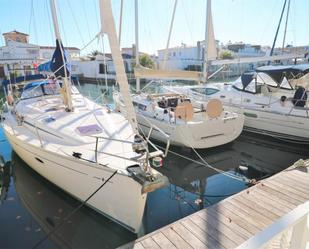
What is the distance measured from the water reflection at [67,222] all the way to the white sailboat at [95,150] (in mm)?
241

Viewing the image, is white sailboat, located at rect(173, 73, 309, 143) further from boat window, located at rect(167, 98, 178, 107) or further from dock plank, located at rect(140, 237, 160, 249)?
dock plank, located at rect(140, 237, 160, 249)

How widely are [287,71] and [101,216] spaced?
8.05 metres

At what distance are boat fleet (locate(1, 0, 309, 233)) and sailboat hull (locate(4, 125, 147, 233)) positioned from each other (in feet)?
0.06

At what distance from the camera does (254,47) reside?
5966cm

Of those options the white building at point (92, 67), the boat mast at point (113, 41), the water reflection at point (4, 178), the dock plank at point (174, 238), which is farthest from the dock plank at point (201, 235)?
the white building at point (92, 67)

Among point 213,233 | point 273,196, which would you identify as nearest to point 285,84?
point 273,196

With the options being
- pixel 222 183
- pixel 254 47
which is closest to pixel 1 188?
pixel 222 183

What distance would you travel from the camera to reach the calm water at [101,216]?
401cm

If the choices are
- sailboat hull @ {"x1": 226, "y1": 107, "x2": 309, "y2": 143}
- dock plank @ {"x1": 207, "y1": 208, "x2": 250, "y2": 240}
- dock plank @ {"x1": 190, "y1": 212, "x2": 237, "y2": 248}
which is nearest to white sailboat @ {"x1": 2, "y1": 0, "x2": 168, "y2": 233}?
dock plank @ {"x1": 190, "y1": 212, "x2": 237, "y2": 248}

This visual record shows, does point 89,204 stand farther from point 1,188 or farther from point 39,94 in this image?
point 39,94

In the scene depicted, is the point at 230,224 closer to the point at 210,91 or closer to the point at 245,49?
the point at 210,91

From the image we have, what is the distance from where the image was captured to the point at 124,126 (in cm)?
543

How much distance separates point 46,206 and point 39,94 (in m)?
4.53

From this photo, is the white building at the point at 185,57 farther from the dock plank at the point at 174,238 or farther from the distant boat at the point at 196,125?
the dock plank at the point at 174,238
